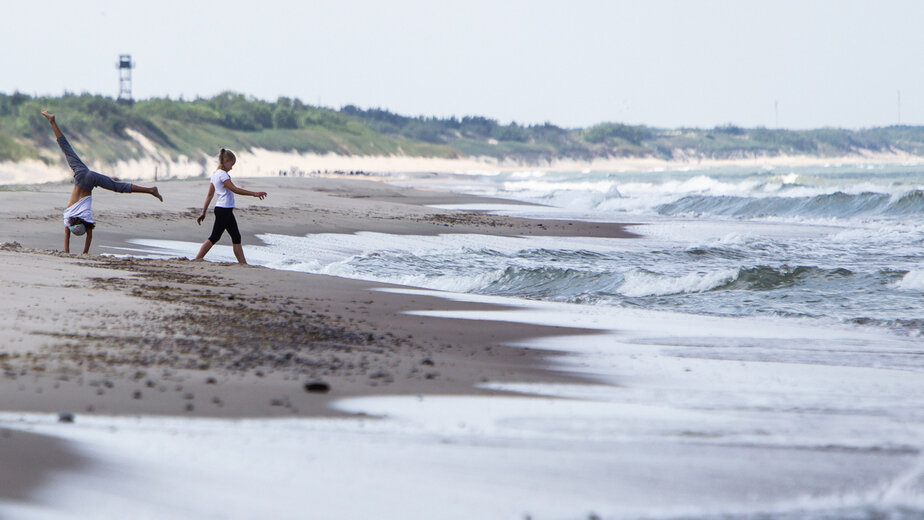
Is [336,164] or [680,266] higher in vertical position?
[336,164]

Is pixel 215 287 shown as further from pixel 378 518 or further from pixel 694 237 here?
pixel 694 237

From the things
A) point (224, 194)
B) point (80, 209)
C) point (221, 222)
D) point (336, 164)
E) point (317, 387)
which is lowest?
point (317, 387)

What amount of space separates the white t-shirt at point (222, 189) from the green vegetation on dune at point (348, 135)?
39819 millimetres

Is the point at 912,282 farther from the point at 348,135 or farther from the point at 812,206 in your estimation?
the point at 348,135

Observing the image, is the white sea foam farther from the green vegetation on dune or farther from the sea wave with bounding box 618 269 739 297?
the green vegetation on dune

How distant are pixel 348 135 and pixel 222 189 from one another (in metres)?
90.8

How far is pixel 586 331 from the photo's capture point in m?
7.21

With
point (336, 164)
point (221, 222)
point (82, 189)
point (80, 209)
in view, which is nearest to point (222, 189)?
point (221, 222)

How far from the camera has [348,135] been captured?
3932 inches

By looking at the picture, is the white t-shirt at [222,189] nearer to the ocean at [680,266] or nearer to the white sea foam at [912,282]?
the ocean at [680,266]

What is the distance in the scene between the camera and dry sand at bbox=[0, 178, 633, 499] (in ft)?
13.6

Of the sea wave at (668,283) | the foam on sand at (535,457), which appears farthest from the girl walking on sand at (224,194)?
the foam on sand at (535,457)

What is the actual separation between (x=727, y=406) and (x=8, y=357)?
352 cm

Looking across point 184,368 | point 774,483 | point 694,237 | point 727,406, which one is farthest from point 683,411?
point 694,237
